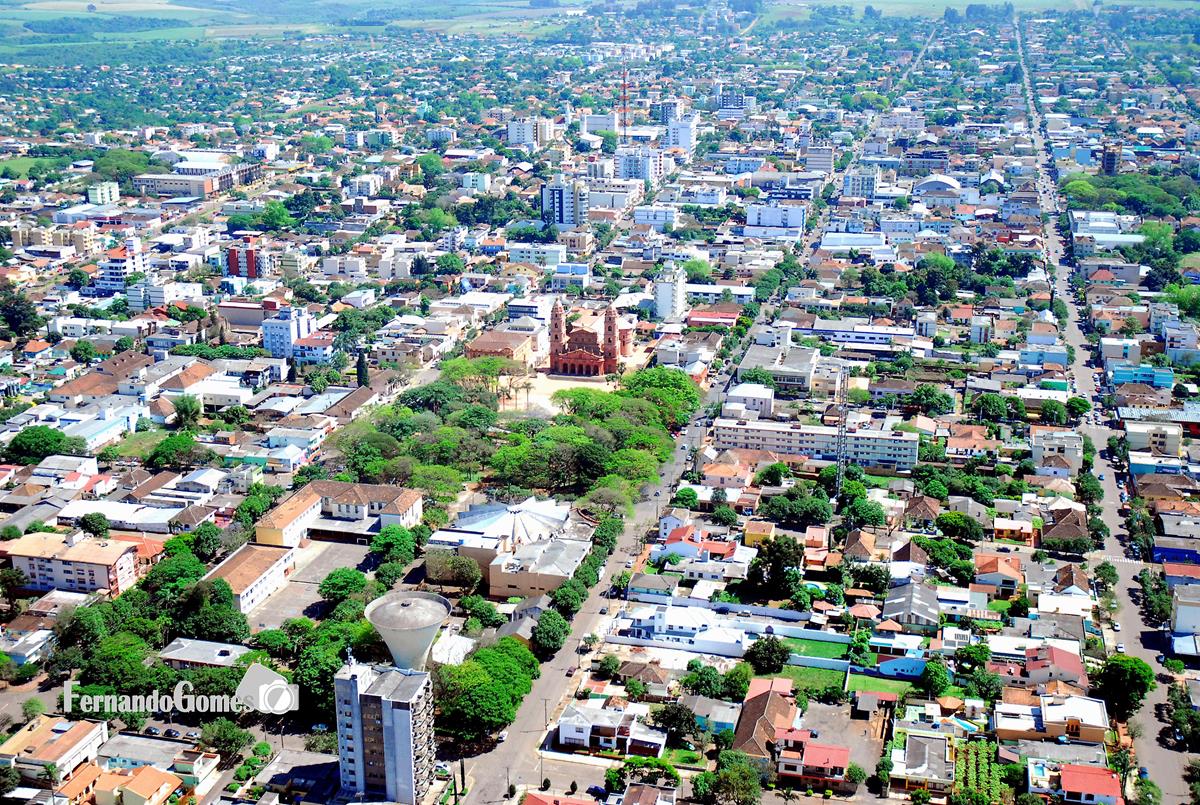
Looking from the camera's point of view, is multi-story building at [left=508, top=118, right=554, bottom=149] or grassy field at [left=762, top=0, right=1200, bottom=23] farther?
grassy field at [left=762, top=0, right=1200, bottom=23]

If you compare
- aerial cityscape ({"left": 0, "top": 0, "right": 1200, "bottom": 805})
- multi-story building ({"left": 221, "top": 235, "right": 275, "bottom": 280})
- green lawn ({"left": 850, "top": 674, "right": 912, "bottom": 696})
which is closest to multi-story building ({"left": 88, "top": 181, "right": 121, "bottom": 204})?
aerial cityscape ({"left": 0, "top": 0, "right": 1200, "bottom": 805})

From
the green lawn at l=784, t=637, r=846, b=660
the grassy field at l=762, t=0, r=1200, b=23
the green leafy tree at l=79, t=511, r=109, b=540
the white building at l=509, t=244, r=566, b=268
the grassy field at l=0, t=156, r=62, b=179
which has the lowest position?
the green lawn at l=784, t=637, r=846, b=660

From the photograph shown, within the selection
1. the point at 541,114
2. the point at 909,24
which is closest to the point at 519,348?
the point at 541,114

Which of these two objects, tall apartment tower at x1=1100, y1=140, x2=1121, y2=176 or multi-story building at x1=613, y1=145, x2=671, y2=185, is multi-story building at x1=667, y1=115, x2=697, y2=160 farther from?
tall apartment tower at x1=1100, y1=140, x2=1121, y2=176

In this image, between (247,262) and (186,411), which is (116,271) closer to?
(247,262)

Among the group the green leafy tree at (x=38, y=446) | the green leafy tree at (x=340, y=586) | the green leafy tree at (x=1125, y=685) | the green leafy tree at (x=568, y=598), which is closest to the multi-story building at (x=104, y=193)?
the green leafy tree at (x=38, y=446)
